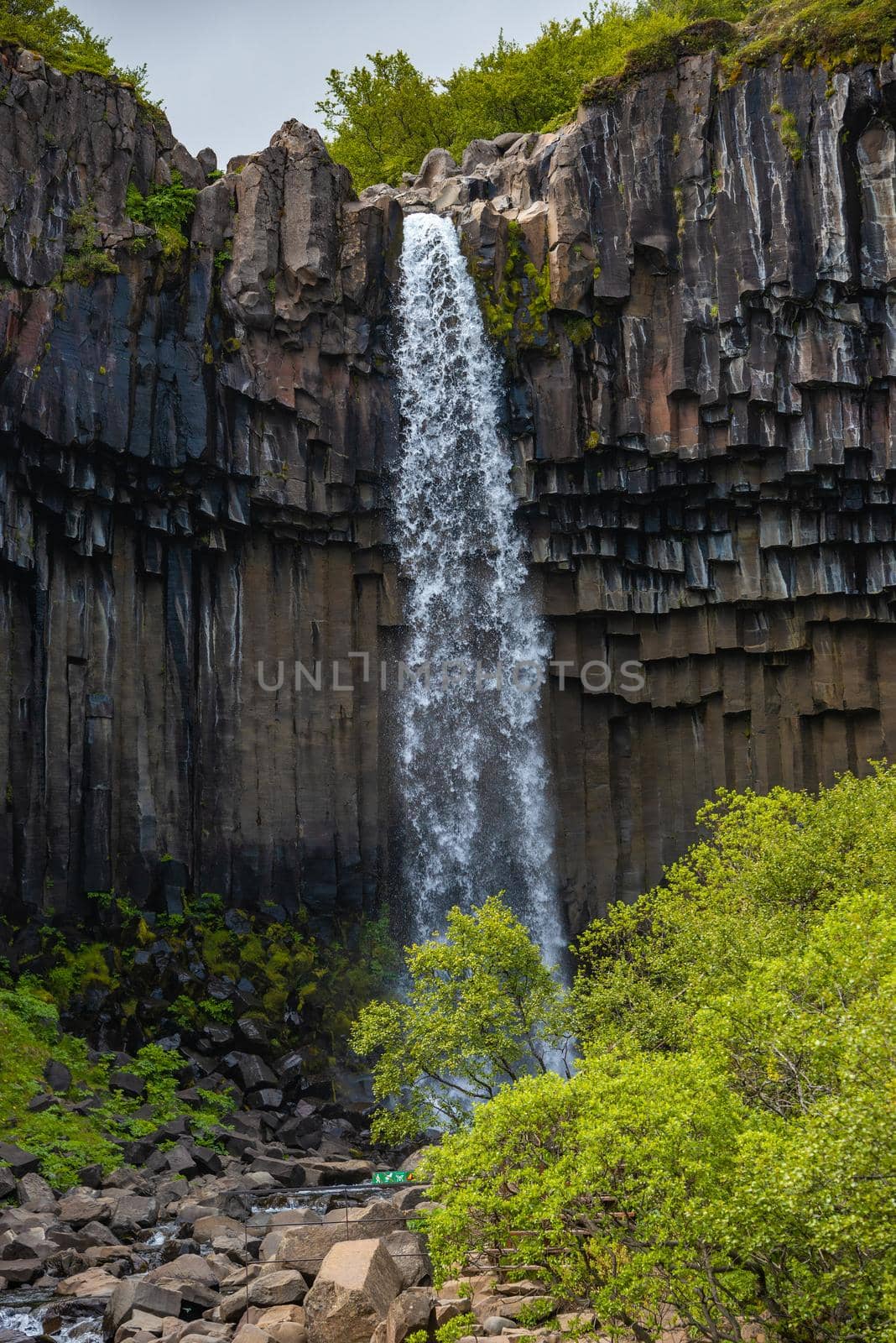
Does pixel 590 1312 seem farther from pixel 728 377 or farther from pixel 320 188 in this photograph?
pixel 320 188

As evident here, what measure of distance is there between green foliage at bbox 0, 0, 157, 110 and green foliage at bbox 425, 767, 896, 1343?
25.8 meters

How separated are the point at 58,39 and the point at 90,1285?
3304 cm

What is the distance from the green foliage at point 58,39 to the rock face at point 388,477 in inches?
52.5

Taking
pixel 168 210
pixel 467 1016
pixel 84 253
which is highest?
pixel 168 210

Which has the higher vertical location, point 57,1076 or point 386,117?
point 386,117

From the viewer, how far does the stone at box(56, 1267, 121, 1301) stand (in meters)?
16.7

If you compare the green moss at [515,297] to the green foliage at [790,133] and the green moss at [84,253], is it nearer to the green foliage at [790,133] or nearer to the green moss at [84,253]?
the green foliage at [790,133]

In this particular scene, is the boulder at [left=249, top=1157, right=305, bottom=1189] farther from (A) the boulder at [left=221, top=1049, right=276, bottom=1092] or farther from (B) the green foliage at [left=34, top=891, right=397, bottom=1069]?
(B) the green foliage at [left=34, top=891, right=397, bottom=1069]

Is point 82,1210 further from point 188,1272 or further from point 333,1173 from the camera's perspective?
point 333,1173

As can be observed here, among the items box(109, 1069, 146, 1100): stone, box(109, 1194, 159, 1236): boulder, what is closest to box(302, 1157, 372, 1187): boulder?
box(109, 1194, 159, 1236): boulder

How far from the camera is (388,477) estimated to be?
33688 millimetres

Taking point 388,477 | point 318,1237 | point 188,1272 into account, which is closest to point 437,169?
point 388,477

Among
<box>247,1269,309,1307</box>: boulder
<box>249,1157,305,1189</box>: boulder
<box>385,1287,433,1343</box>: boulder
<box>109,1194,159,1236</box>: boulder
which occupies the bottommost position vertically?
<box>249,1157,305,1189</box>: boulder

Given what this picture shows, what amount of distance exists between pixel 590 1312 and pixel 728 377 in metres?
23.0
